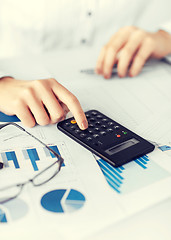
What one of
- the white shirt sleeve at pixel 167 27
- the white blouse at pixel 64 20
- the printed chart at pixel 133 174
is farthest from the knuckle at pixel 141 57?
the printed chart at pixel 133 174

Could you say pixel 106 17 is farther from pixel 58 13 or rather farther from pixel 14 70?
pixel 14 70

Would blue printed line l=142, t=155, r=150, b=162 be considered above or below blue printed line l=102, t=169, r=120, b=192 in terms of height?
above

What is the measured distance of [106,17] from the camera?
1.00m

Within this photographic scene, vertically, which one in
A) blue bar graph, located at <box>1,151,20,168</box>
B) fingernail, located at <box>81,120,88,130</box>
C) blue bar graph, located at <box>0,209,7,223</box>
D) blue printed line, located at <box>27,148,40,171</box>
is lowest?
blue bar graph, located at <box>1,151,20,168</box>

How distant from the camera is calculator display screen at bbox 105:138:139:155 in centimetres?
44

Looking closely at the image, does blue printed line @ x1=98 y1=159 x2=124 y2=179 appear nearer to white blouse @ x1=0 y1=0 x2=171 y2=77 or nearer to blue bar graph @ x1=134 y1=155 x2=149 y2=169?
blue bar graph @ x1=134 y1=155 x2=149 y2=169

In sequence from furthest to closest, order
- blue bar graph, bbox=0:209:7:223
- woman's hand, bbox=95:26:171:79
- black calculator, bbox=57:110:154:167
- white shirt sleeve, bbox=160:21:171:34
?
white shirt sleeve, bbox=160:21:171:34
woman's hand, bbox=95:26:171:79
black calculator, bbox=57:110:154:167
blue bar graph, bbox=0:209:7:223

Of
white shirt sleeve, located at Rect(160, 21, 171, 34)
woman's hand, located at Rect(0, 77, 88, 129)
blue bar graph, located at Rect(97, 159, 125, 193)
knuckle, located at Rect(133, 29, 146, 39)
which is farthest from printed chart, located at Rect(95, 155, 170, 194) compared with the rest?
white shirt sleeve, located at Rect(160, 21, 171, 34)

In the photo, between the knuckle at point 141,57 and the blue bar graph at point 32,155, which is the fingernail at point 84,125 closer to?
the blue bar graph at point 32,155

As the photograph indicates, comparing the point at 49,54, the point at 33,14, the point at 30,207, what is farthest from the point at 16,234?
the point at 33,14

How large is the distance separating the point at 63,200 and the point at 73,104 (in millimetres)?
186

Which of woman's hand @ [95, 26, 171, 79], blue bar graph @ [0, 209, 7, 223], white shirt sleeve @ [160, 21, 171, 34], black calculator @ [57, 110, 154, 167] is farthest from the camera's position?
white shirt sleeve @ [160, 21, 171, 34]

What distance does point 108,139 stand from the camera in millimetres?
467

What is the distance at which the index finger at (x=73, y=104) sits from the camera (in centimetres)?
49
